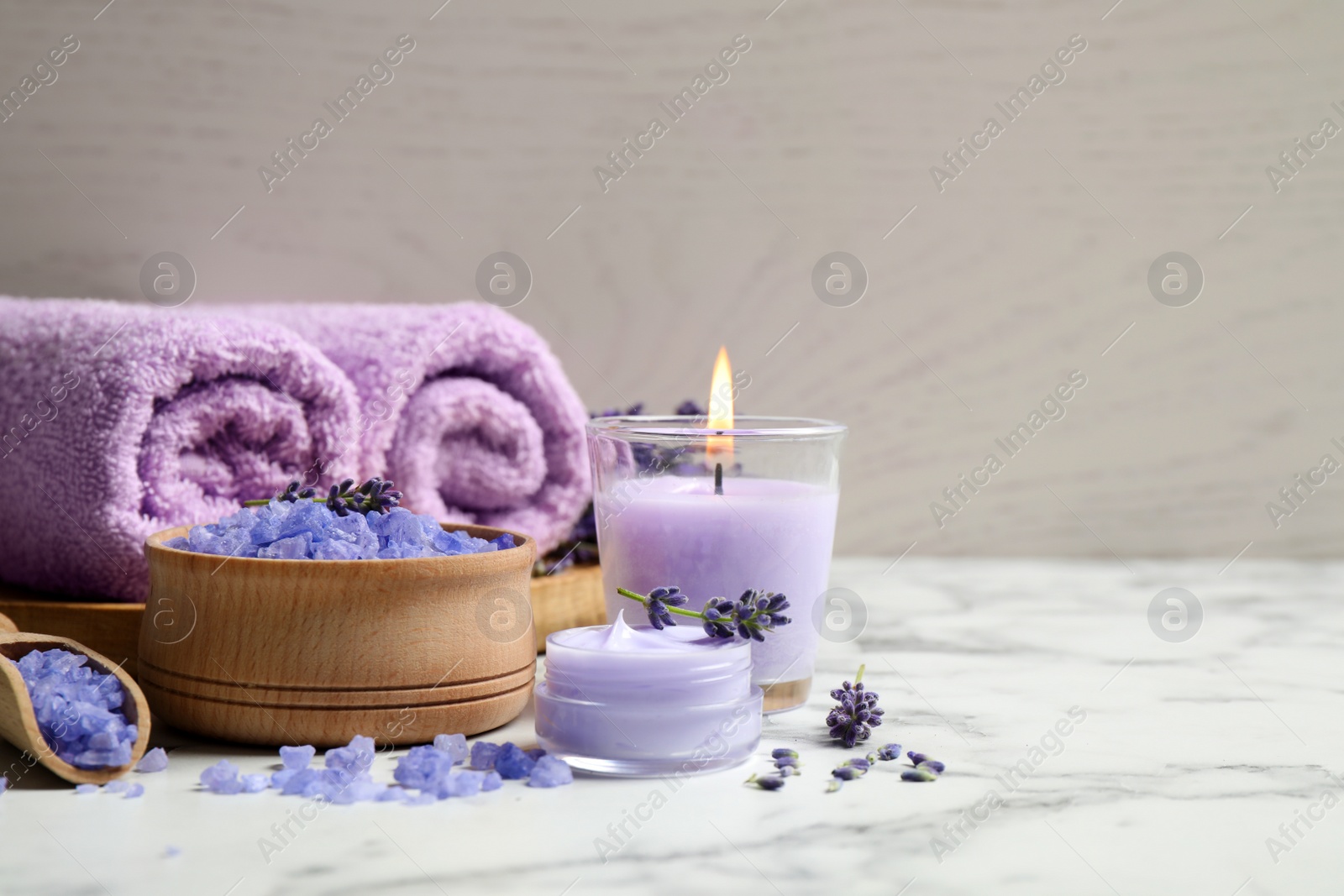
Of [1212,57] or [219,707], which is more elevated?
[1212,57]

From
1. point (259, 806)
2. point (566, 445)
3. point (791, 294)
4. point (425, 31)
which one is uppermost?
point (425, 31)

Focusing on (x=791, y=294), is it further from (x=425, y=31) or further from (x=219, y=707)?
(x=219, y=707)

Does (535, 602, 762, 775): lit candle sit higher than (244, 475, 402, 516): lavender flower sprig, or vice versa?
(244, 475, 402, 516): lavender flower sprig

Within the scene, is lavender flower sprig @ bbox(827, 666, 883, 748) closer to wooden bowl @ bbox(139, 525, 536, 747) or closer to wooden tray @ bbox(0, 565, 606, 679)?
wooden bowl @ bbox(139, 525, 536, 747)

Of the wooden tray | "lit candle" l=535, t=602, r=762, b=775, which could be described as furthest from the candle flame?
the wooden tray

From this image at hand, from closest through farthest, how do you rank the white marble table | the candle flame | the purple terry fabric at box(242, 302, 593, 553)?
1. the white marble table
2. the candle flame
3. the purple terry fabric at box(242, 302, 593, 553)

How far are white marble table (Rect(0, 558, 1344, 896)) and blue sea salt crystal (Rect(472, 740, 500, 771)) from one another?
0.07 ft

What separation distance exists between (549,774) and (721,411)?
0.25 metres

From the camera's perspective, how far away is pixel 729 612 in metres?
0.62

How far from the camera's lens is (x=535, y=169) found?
1.10 metres

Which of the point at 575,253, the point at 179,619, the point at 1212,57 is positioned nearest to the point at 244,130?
the point at 575,253

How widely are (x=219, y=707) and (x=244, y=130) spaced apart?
0.64 metres

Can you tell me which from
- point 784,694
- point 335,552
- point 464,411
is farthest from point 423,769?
point 464,411

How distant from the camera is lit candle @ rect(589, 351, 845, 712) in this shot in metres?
0.66
